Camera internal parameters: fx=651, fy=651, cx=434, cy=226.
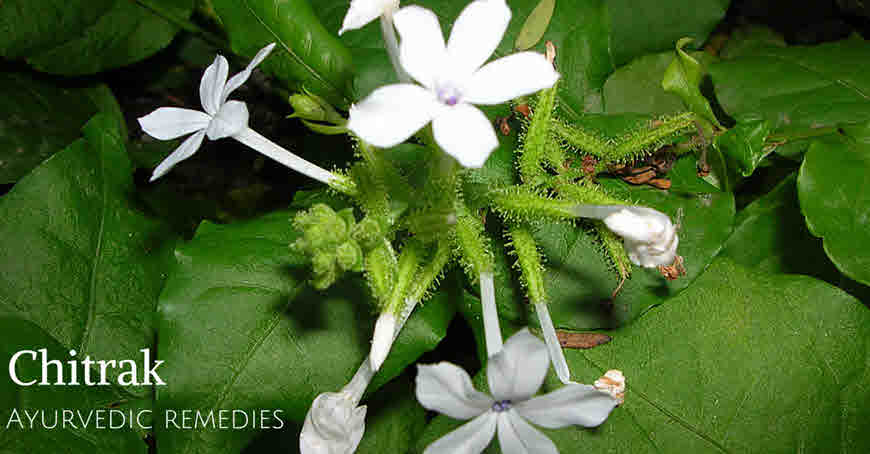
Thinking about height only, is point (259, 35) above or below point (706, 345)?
above

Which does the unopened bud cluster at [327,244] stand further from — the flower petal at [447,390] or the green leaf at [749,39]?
the green leaf at [749,39]

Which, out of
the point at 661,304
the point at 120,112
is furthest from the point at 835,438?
the point at 120,112

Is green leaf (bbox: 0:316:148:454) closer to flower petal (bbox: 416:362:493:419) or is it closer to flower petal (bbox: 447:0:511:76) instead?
flower petal (bbox: 416:362:493:419)

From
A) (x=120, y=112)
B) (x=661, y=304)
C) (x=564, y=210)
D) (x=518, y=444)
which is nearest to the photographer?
(x=518, y=444)

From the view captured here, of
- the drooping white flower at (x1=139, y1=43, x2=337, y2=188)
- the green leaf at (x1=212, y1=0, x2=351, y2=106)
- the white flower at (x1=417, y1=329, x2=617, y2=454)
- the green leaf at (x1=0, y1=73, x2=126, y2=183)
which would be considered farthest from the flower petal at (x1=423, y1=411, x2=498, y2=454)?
the green leaf at (x1=0, y1=73, x2=126, y2=183)

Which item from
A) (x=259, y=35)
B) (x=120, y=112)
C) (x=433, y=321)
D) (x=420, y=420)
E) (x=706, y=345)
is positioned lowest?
(x=420, y=420)

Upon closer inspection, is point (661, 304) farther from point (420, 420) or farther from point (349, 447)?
point (349, 447)

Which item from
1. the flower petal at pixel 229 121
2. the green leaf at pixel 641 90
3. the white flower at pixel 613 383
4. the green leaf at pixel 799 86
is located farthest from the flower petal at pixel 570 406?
the green leaf at pixel 641 90
